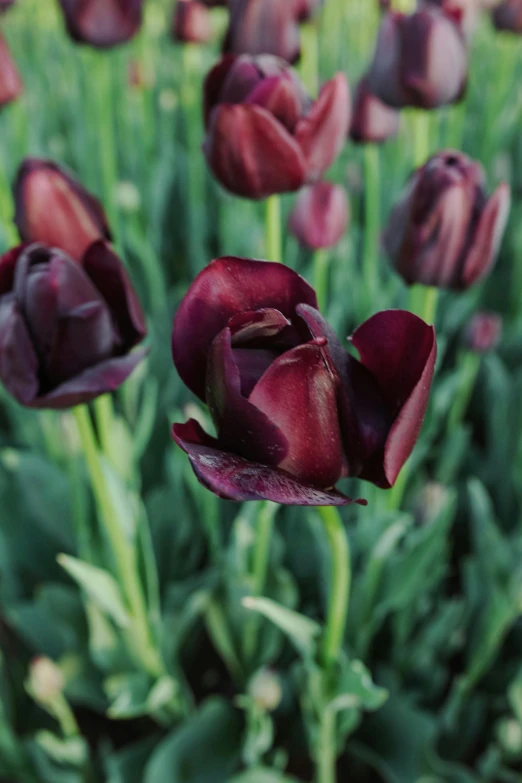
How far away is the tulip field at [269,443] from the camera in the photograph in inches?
11.6

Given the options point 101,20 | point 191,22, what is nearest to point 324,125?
point 101,20

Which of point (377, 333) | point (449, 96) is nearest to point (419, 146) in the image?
point (449, 96)

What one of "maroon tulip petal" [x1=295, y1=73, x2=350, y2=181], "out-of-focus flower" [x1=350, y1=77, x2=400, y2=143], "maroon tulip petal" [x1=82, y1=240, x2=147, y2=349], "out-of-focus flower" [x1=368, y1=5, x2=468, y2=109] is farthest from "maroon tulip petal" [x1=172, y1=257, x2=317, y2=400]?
"out-of-focus flower" [x1=350, y1=77, x2=400, y2=143]

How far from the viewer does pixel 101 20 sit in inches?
28.9

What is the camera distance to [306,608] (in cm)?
72

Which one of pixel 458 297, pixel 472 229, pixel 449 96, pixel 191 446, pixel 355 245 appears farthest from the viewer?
pixel 355 245

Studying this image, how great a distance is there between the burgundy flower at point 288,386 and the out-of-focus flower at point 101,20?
577mm

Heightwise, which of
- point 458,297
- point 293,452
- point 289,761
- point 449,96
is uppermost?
point 449,96

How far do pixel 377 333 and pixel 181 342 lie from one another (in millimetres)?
84

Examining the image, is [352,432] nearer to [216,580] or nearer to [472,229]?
[472,229]

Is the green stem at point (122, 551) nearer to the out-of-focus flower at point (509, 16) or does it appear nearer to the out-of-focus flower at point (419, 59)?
the out-of-focus flower at point (419, 59)

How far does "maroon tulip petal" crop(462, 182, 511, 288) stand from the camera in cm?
48

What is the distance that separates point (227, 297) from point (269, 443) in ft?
0.22

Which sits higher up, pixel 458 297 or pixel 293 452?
pixel 293 452
